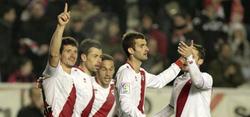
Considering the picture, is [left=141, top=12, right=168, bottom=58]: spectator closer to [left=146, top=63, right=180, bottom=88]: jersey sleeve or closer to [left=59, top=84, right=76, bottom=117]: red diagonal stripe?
[left=146, top=63, right=180, bottom=88]: jersey sleeve

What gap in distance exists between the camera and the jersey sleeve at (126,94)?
1147 centimetres

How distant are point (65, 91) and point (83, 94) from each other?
53 cm

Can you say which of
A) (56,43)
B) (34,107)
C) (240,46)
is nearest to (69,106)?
(56,43)

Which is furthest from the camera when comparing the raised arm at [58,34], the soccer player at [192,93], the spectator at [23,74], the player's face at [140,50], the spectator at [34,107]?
the spectator at [23,74]

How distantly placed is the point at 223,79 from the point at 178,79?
15.5 ft

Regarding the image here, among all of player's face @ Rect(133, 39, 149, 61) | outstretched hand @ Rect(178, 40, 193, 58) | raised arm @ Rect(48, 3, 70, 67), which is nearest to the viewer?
raised arm @ Rect(48, 3, 70, 67)

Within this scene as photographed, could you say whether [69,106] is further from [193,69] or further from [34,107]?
Answer: [34,107]

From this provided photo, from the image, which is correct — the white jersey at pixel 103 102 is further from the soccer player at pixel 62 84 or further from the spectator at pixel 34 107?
the spectator at pixel 34 107

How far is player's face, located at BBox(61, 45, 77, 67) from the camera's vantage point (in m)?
11.9

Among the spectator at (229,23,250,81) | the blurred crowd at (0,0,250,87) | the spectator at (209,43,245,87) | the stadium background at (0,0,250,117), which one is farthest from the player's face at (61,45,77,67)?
the spectator at (229,23,250,81)

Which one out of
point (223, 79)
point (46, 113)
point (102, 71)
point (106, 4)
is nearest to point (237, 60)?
point (223, 79)

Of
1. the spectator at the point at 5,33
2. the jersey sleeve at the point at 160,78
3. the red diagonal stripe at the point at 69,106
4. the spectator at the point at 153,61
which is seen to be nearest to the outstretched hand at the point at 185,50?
the jersey sleeve at the point at 160,78

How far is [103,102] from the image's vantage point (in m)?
12.9

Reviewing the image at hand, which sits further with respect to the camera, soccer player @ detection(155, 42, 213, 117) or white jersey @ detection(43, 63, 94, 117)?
soccer player @ detection(155, 42, 213, 117)
